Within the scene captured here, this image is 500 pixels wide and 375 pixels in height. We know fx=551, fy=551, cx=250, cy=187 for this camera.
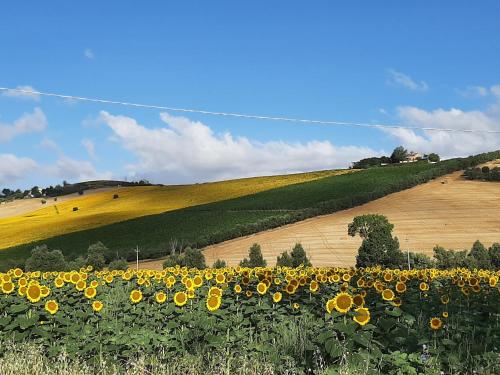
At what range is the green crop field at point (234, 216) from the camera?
56.1m

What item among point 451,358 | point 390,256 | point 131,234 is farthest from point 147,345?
point 131,234

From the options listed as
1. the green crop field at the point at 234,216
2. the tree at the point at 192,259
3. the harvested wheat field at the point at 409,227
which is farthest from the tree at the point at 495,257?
the green crop field at the point at 234,216

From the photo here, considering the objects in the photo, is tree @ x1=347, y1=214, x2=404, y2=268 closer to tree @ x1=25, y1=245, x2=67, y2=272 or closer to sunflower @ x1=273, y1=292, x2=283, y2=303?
tree @ x1=25, y1=245, x2=67, y2=272

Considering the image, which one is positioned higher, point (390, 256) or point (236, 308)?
point (236, 308)

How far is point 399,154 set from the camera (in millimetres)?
129250

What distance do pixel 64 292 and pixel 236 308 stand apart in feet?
12.5

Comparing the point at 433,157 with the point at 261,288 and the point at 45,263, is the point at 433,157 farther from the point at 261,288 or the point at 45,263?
the point at 261,288

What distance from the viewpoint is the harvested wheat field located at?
157 feet

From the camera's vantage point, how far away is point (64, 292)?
1033 cm

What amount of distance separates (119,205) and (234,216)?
2948cm

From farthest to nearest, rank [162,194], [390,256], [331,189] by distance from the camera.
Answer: [162,194] < [331,189] < [390,256]

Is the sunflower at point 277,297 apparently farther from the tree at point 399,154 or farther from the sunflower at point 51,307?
the tree at point 399,154

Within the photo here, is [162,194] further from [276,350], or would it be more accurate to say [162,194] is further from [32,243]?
[276,350]

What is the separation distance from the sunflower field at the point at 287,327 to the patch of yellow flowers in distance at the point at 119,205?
61.1 m
